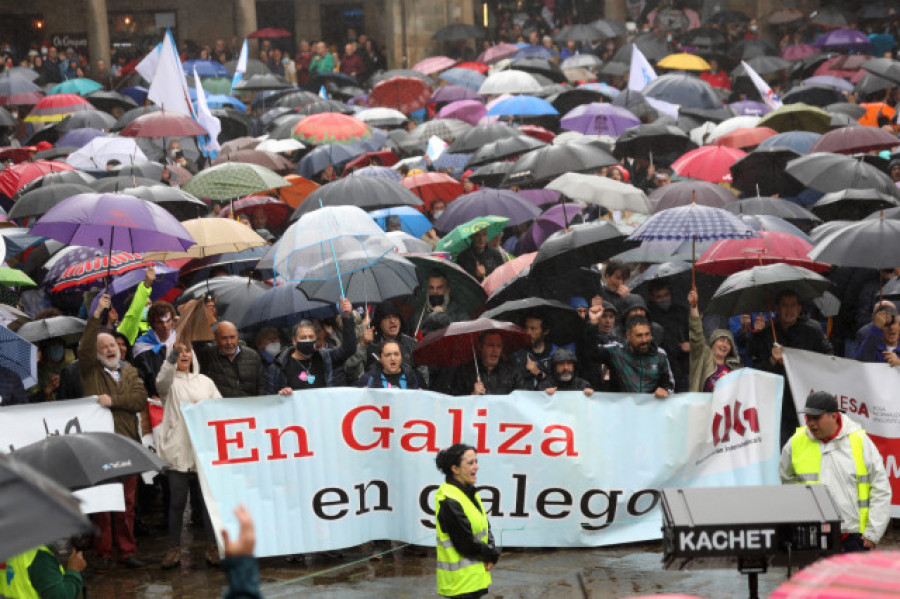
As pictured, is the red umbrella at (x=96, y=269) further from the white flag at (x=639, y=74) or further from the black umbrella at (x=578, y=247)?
the white flag at (x=639, y=74)

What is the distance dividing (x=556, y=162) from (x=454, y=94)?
10286 millimetres

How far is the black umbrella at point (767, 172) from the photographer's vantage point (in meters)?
15.7

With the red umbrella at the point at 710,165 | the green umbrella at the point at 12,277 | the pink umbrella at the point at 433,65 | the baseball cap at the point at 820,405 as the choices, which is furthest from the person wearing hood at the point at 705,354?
the pink umbrella at the point at 433,65

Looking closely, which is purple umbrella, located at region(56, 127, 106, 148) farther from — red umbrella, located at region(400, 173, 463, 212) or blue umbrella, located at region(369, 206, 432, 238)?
blue umbrella, located at region(369, 206, 432, 238)

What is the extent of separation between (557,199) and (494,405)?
635 cm

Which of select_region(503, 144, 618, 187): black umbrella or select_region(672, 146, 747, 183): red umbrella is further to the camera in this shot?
select_region(672, 146, 747, 183): red umbrella

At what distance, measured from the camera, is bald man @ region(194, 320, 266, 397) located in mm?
10531

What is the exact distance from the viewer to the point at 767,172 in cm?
1573

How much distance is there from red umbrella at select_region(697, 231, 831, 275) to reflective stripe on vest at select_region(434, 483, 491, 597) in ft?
13.5

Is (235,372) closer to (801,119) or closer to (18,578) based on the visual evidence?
(18,578)

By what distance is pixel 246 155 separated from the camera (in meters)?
18.1

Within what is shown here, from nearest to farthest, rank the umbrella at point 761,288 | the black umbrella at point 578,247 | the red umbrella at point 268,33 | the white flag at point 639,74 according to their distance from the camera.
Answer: the umbrella at point 761,288 → the black umbrella at point 578,247 → the white flag at point 639,74 → the red umbrella at point 268,33

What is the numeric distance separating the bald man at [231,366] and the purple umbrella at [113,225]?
108 cm

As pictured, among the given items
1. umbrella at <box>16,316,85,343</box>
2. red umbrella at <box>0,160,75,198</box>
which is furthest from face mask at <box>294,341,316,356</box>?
red umbrella at <box>0,160,75,198</box>
